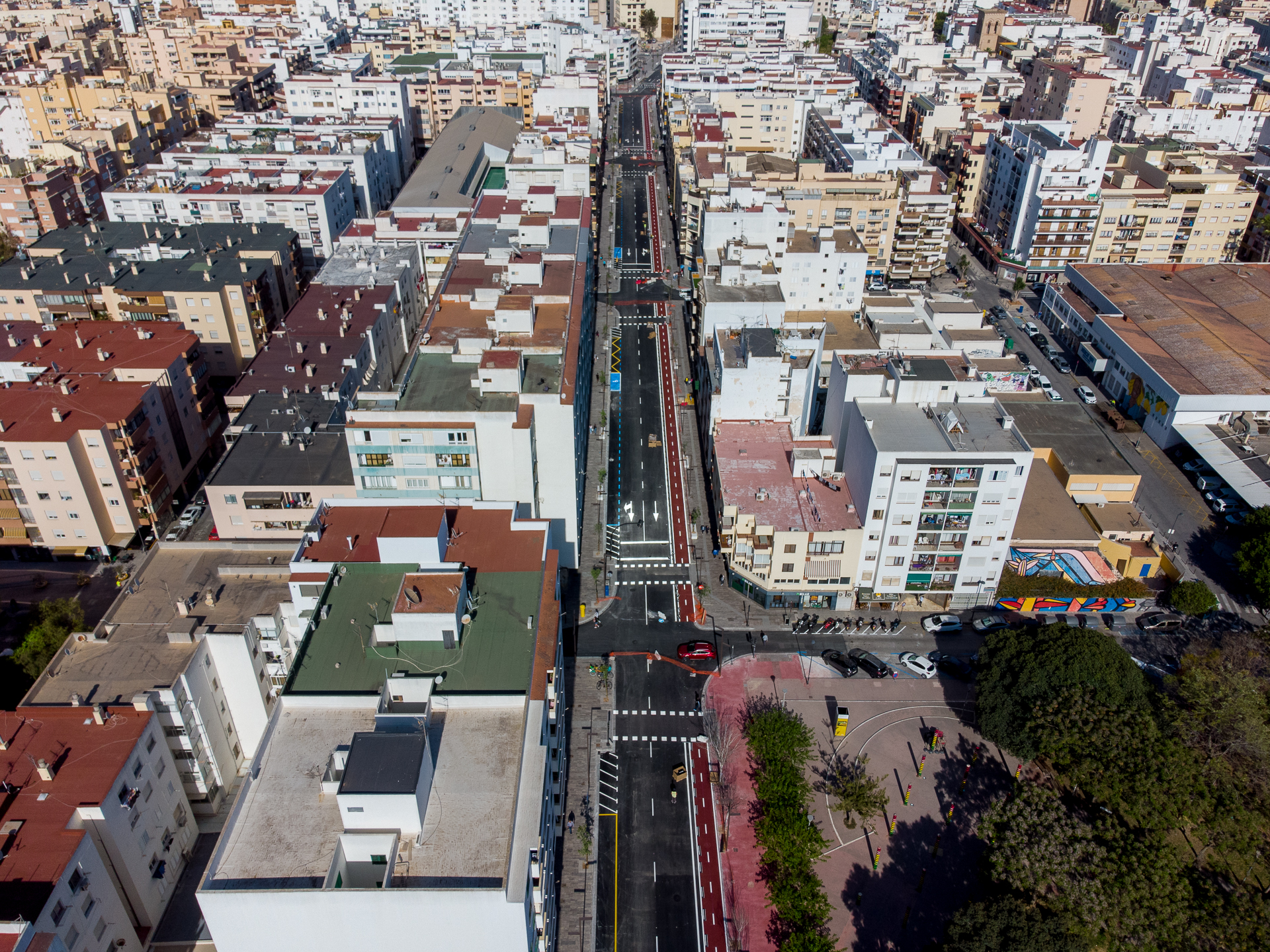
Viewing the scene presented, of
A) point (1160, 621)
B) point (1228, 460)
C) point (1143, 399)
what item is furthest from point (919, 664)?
point (1143, 399)

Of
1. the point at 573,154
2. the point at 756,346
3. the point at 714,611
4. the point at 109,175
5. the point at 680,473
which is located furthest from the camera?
the point at 109,175

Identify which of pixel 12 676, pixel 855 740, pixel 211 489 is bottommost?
pixel 855 740

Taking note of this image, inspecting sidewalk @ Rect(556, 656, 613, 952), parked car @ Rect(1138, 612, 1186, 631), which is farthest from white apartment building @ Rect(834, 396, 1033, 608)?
sidewalk @ Rect(556, 656, 613, 952)

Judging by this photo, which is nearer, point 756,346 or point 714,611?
point 714,611

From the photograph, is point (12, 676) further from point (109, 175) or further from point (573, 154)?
point (109, 175)

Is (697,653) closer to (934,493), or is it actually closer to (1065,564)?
(934,493)

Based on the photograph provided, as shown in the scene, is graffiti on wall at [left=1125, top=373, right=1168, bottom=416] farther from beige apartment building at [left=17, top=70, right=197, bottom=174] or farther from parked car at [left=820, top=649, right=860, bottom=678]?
beige apartment building at [left=17, top=70, right=197, bottom=174]

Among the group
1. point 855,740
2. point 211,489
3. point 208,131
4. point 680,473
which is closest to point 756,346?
point 680,473
